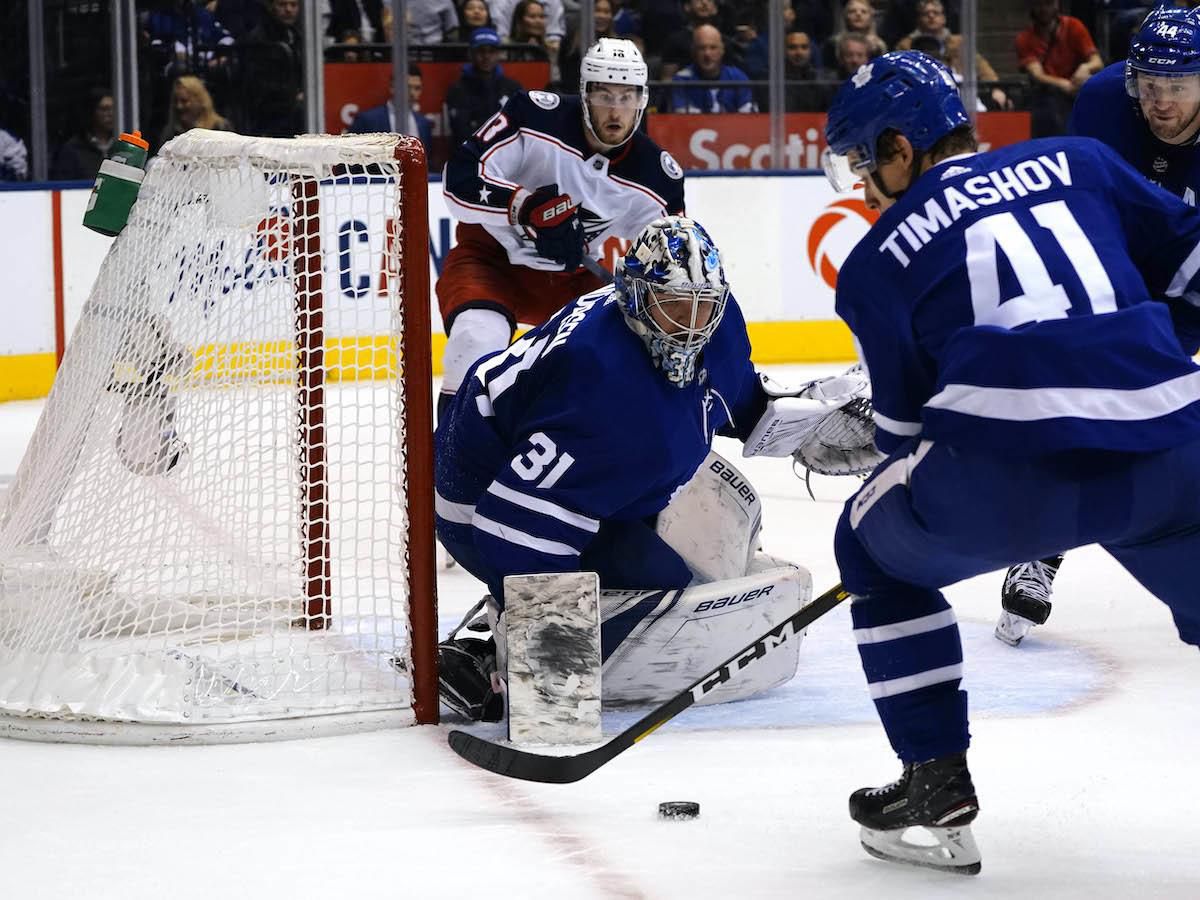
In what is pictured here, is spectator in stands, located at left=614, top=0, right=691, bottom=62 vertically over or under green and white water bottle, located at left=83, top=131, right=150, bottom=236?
over

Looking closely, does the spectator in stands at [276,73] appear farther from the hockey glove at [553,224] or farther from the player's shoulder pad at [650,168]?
the hockey glove at [553,224]

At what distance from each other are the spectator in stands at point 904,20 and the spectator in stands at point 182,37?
277cm

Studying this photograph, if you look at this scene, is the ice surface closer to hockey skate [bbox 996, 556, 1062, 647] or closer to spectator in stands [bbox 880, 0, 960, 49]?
hockey skate [bbox 996, 556, 1062, 647]

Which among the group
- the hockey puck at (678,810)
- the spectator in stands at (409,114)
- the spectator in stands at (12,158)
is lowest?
the hockey puck at (678,810)

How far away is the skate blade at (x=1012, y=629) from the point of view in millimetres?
3357

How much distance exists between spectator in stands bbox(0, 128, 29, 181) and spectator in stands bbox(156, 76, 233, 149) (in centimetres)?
47

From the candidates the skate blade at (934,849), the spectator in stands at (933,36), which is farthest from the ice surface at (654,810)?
the spectator in stands at (933,36)

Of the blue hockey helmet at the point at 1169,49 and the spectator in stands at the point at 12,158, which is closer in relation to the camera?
the blue hockey helmet at the point at 1169,49

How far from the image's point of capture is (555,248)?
4055mm

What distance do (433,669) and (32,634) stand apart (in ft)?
2.11

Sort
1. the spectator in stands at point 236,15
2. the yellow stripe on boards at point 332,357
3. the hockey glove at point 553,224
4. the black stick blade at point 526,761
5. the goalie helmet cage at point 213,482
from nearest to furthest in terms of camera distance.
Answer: the black stick blade at point 526,761
the goalie helmet cage at point 213,482
the yellow stripe on boards at point 332,357
the hockey glove at point 553,224
the spectator in stands at point 236,15

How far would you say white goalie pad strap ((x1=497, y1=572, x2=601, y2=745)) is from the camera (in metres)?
2.64

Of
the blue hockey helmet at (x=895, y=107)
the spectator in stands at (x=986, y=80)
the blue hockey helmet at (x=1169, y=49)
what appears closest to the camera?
the blue hockey helmet at (x=895, y=107)

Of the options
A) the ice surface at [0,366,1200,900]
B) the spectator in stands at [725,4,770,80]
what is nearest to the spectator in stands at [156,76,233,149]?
the spectator in stands at [725,4,770,80]
